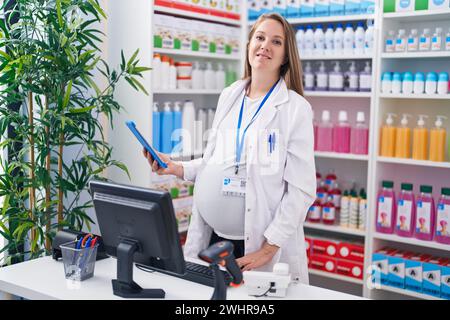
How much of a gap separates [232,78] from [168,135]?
85 centimetres

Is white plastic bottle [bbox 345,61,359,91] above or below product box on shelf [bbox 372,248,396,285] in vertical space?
above

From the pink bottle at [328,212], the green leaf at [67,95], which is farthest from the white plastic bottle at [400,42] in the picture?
the green leaf at [67,95]

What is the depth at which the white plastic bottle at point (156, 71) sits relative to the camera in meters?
3.52

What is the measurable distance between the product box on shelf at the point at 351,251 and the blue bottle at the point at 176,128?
136 cm

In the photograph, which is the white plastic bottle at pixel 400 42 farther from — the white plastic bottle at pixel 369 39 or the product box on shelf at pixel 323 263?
the product box on shelf at pixel 323 263

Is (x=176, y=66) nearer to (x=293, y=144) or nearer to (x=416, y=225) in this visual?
(x=293, y=144)

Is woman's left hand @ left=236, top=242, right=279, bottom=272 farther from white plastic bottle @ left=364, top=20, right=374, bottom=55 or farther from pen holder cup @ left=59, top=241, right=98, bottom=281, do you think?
white plastic bottle @ left=364, top=20, right=374, bottom=55

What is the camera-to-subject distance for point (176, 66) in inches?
148

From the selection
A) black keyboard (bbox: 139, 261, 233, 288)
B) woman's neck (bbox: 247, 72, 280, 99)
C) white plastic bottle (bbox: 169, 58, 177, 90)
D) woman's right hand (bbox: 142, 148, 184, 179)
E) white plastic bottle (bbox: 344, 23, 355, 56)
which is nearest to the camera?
black keyboard (bbox: 139, 261, 233, 288)

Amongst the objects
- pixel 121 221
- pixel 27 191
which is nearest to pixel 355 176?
pixel 27 191

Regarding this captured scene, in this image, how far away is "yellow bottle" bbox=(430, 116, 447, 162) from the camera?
3.44 meters

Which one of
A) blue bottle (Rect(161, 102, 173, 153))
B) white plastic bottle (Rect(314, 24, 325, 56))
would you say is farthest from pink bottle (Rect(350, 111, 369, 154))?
blue bottle (Rect(161, 102, 173, 153))

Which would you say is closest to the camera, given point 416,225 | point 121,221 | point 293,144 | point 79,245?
point 121,221

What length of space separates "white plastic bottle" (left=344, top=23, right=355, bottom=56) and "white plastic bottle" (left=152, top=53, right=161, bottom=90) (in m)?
1.32
